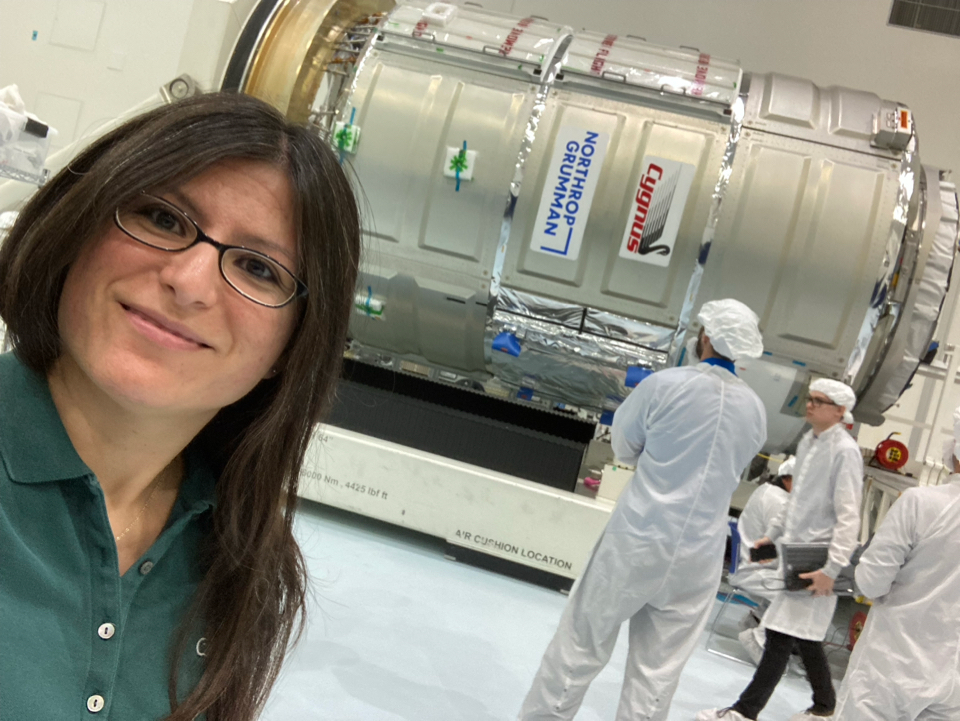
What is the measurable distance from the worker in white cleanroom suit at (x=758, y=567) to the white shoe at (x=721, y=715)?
1.70 ft

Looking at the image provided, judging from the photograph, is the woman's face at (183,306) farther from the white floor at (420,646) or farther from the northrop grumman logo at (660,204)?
the northrop grumman logo at (660,204)

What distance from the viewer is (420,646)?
334cm

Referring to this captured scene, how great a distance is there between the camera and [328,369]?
1.06 metres

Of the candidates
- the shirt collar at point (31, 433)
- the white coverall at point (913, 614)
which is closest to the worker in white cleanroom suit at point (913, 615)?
the white coverall at point (913, 614)

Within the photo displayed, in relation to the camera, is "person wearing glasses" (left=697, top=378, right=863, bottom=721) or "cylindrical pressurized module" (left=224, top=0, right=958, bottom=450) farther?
"cylindrical pressurized module" (left=224, top=0, right=958, bottom=450)

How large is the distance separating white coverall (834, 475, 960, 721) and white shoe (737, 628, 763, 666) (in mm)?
1214

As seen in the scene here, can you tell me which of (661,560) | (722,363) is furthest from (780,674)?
(722,363)

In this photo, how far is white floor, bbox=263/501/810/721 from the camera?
2871 mm

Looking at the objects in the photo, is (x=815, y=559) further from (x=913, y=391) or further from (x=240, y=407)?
(x=913, y=391)

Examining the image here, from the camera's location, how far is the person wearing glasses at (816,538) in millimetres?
3406

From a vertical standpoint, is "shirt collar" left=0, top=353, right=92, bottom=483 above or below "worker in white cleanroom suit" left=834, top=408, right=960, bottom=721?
above

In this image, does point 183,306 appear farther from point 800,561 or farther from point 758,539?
point 758,539

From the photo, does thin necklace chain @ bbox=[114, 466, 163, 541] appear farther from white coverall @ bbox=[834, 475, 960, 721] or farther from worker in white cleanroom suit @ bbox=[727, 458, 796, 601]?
worker in white cleanroom suit @ bbox=[727, 458, 796, 601]

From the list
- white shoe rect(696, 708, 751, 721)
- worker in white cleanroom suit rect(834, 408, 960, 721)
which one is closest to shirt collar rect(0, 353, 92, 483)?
worker in white cleanroom suit rect(834, 408, 960, 721)
